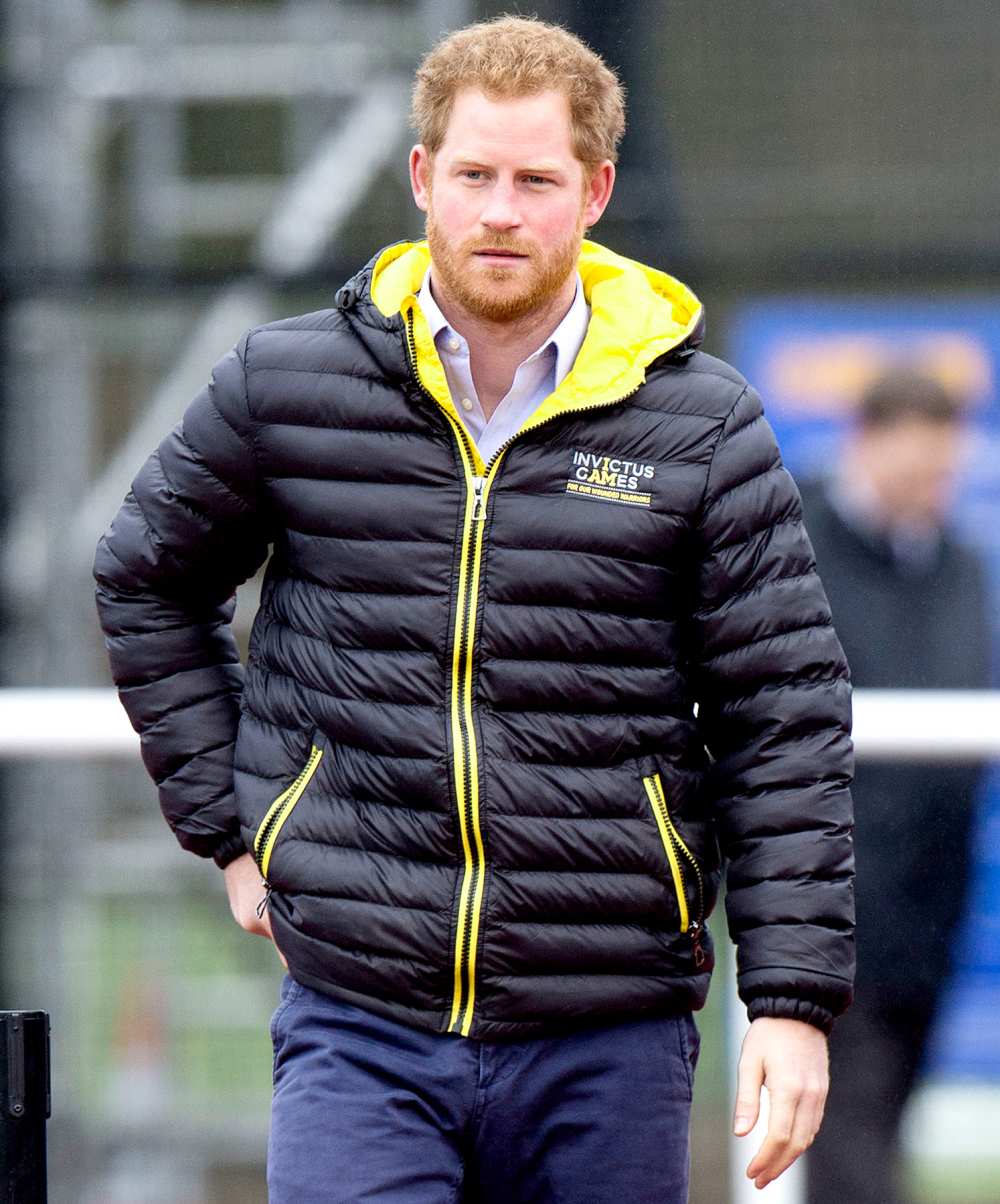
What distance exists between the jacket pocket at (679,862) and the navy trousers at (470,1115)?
0.13 metres

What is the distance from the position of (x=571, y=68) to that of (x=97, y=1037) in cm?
243

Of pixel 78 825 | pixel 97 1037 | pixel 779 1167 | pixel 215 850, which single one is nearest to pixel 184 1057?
pixel 97 1037

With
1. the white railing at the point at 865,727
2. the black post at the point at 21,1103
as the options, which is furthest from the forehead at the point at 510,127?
the white railing at the point at 865,727

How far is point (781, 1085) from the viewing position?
2127 mm

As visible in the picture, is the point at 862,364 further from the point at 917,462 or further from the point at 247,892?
the point at 247,892

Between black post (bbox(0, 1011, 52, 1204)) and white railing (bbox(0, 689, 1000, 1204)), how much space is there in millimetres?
804

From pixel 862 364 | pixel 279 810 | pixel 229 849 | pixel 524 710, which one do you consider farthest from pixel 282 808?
pixel 862 364

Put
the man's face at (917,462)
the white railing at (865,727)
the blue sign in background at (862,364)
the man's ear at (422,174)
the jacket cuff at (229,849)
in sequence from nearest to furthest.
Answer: the man's ear at (422,174) → the jacket cuff at (229,849) → the white railing at (865,727) → the man's face at (917,462) → the blue sign in background at (862,364)

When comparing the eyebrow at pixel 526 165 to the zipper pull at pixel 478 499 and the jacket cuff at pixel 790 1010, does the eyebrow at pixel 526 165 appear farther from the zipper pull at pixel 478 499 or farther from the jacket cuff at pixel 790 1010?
the jacket cuff at pixel 790 1010

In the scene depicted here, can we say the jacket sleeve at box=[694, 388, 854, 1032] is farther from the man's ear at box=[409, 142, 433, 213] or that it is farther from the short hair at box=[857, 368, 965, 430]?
the short hair at box=[857, 368, 965, 430]

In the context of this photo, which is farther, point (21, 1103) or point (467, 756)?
point (21, 1103)

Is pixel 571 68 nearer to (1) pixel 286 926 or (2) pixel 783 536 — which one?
(2) pixel 783 536

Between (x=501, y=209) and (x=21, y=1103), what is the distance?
1041 mm

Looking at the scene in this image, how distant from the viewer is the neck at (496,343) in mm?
2227
